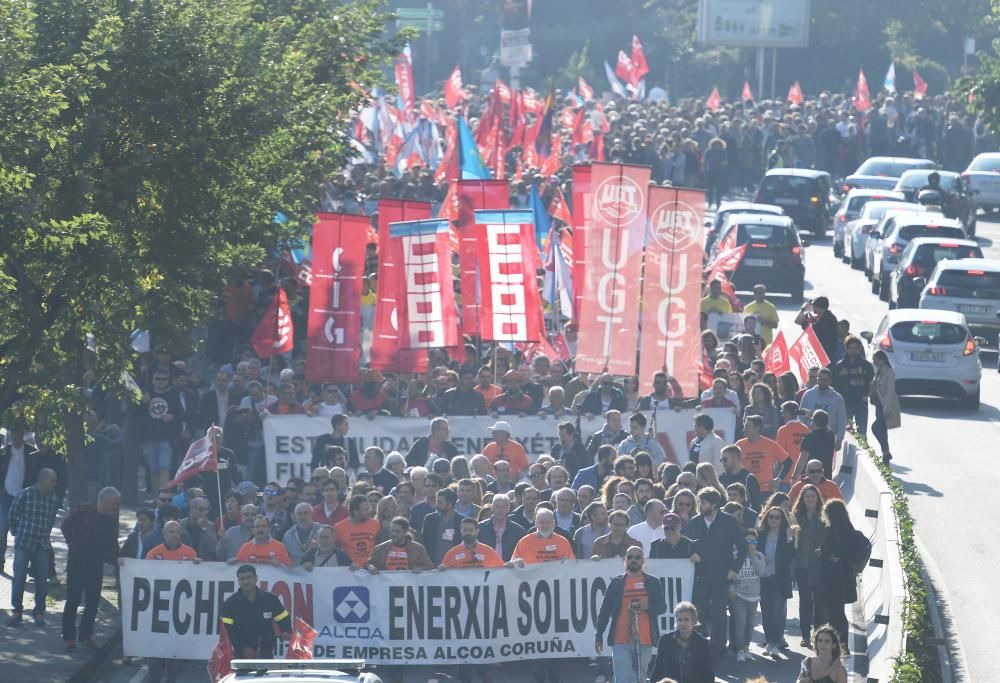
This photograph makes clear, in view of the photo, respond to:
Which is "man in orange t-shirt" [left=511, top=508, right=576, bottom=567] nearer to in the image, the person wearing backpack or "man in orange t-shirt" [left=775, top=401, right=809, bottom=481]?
the person wearing backpack

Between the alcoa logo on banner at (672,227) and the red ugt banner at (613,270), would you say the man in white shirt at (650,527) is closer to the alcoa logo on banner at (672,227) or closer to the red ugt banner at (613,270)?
the red ugt banner at (613,270)

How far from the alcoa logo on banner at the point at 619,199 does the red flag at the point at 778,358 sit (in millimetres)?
3073

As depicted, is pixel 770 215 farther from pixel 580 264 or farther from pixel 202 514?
pixel 202 514

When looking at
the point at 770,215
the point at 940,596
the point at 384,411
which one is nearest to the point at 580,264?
the point at 384,411

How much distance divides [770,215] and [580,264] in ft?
47.7

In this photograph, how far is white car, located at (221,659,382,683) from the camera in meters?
11.7

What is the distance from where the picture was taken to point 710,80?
268 ft

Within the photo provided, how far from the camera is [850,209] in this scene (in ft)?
144

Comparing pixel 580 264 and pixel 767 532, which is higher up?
pixel 580 264

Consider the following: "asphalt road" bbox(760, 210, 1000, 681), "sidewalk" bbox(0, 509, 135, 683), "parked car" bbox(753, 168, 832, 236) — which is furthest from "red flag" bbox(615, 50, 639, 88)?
"sidewalk" bbox(0, 509, 135, 683)

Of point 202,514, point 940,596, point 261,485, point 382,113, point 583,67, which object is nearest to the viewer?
point 202,514

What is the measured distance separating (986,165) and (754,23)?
64.7 ft

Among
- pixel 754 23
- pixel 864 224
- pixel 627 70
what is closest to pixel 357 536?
pixel 864 224

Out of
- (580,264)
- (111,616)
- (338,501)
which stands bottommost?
(111,616)
